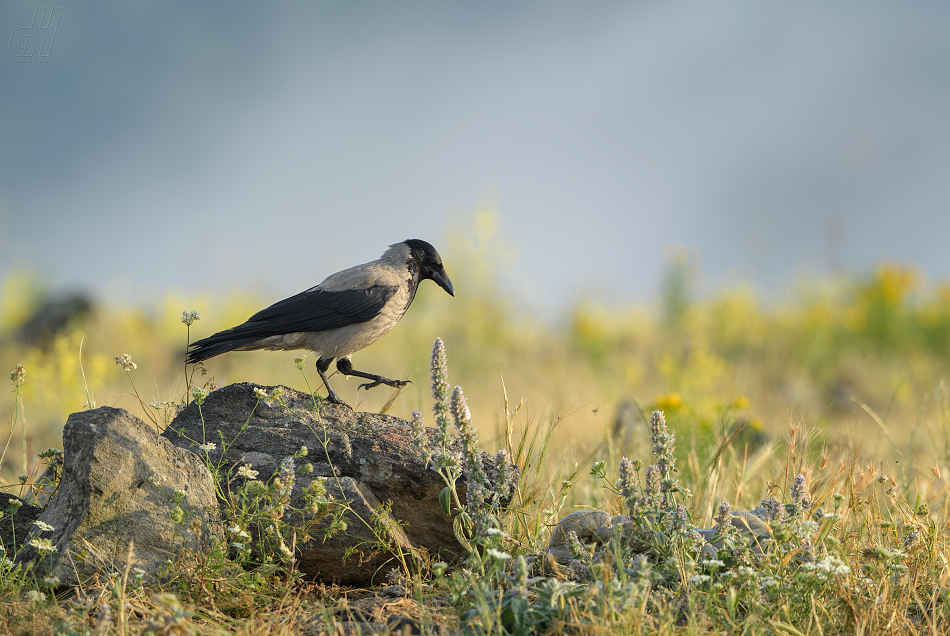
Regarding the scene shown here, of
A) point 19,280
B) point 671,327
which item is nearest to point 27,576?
point 671,327

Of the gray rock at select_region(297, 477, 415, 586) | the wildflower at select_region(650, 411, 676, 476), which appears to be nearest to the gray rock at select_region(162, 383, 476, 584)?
the gray rock at select_region(297, 477, 415, 586)

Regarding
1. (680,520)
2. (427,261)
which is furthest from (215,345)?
(680,520)

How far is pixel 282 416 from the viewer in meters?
3.30

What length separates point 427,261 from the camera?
4.91 m

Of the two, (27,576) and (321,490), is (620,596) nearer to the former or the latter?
(321,490)

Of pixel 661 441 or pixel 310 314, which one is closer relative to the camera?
pixel 661 441

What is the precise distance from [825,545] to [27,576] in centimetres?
285

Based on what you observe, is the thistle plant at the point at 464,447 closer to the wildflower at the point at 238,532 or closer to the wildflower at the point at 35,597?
the wildflower at the point at 238,532

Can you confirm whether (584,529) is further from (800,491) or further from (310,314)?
(310,314)

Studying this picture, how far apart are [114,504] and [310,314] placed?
187cm

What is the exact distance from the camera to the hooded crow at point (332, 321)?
4094 mm

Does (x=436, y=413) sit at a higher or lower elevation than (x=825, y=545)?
higher

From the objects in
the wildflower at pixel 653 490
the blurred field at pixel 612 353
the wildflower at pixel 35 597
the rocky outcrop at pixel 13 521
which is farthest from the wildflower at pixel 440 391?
the blurred field at pixel 612 353

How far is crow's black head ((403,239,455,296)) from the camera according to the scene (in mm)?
4887
